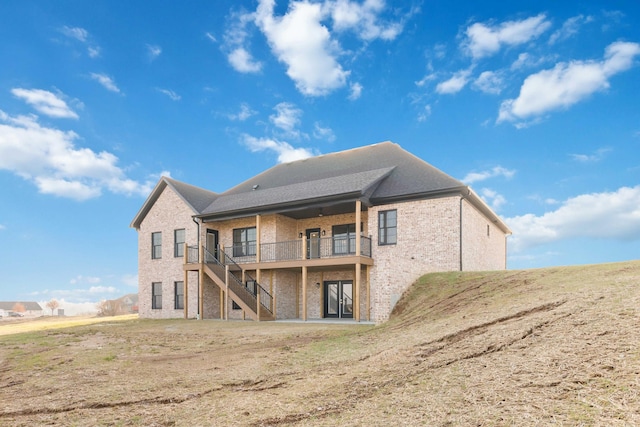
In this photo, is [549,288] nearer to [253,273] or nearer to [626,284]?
[626,284]

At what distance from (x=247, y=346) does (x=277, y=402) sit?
6374 millimetres

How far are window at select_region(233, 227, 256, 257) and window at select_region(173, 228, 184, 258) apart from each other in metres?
3.27

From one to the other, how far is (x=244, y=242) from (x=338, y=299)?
6.19 meters

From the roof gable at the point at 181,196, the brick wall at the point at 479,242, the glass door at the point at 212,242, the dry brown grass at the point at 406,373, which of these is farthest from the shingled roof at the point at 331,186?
the dry brown grass at the point at 406,373

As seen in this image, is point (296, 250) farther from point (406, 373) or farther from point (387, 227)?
point (406, 373)

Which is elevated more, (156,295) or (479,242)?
(479,242)

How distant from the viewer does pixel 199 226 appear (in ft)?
81.1

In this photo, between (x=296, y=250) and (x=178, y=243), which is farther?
(x=178, y=243)

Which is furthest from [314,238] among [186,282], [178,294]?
[178,294]

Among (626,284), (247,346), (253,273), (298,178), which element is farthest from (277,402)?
(298,178)

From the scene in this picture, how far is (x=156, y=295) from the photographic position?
86.7 ft

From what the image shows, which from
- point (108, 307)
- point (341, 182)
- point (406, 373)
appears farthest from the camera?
point (108, 307)

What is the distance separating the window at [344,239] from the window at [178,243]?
9204 millimetres

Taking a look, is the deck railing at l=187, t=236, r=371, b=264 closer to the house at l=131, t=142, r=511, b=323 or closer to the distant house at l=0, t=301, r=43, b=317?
the house at l=131, t=142, r=511, b=323
